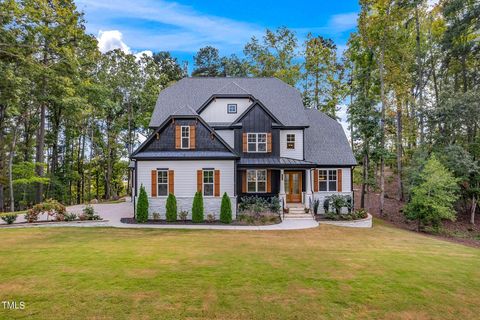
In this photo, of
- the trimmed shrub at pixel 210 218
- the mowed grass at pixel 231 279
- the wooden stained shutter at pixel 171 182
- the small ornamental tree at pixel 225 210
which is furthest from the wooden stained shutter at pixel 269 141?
the mowed grass at pixel 231 279

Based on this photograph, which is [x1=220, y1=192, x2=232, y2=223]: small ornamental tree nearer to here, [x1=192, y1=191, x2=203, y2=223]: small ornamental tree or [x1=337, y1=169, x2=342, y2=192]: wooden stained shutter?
[x1=192, y1=191, x2=203, y2=223]: small ornamental tree

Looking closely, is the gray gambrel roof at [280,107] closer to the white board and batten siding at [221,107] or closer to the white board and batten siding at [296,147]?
the white board and batten siding at [221,107]

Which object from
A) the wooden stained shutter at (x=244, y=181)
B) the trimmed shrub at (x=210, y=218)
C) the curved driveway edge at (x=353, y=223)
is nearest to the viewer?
the trimmed shrub at (x=210, y=218)

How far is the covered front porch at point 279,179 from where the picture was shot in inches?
737

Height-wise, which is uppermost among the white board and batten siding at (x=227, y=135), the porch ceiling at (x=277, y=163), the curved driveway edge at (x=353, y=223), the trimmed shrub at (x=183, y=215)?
the white board and batten siding at (x=227, y=135)

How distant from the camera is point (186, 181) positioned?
17250 millimetres

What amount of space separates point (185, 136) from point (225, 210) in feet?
17.4

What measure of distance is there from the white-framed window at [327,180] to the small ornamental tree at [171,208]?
10321mm

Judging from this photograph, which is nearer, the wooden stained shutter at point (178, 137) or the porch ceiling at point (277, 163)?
the wooden stained shutter at point (178, 137)

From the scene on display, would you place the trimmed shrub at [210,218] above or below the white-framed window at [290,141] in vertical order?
below

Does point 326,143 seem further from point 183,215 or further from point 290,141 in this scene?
point 183,215

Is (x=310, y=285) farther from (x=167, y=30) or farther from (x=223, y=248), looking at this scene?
(x=167, y=30)

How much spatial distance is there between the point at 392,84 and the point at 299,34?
12.8 m

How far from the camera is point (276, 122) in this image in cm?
1989
